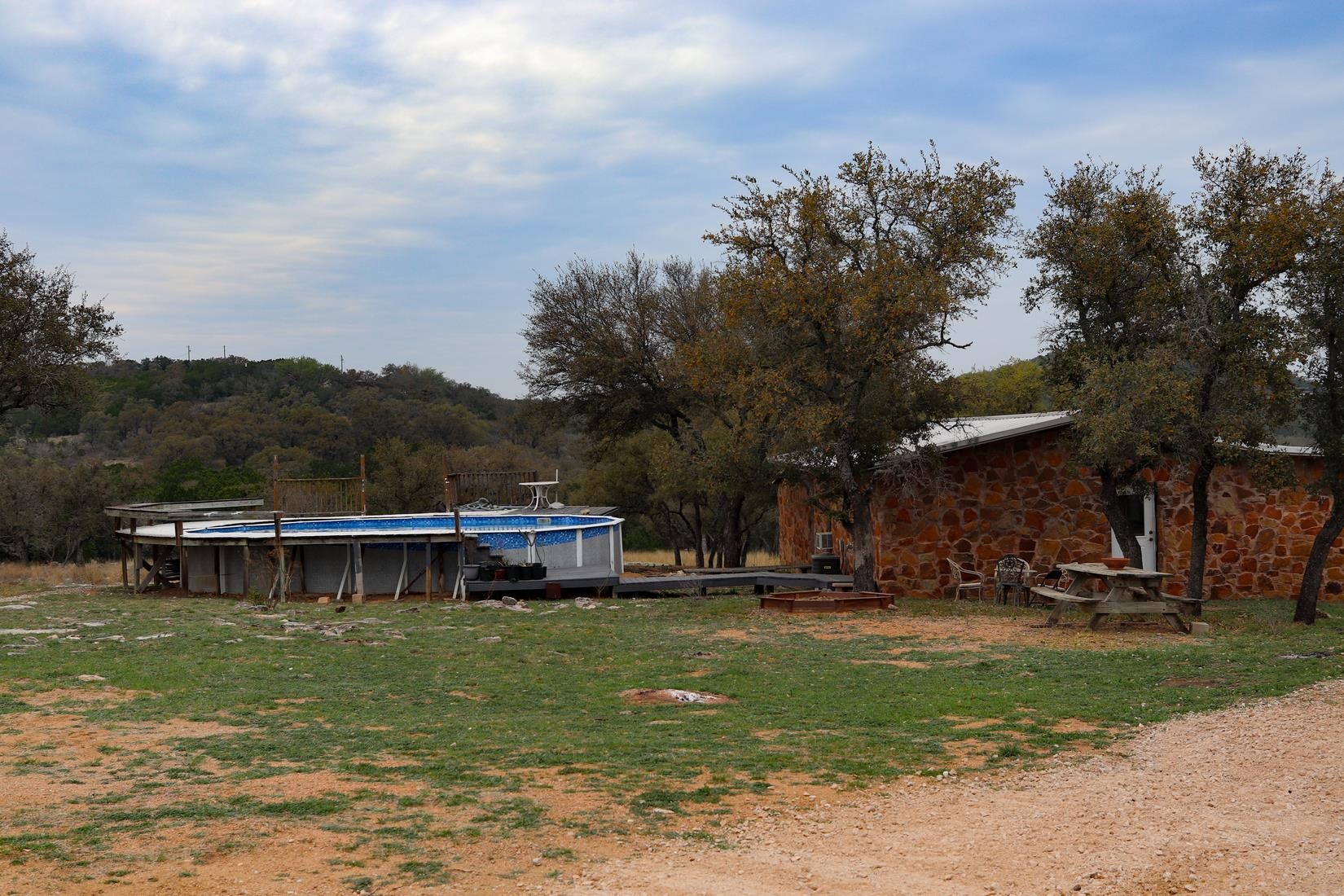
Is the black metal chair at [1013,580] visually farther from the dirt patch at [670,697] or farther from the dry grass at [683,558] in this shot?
the dry grass at [683,558]

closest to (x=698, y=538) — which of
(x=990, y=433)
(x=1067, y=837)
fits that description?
(x=990, y=433)

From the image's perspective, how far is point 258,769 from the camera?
25.0 feet

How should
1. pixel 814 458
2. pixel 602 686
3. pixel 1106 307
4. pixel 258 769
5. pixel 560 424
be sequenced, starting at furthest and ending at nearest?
pixel 560 424
pixel 814 458
pixel 1106 307
pixel 602 686
pixel 258 769

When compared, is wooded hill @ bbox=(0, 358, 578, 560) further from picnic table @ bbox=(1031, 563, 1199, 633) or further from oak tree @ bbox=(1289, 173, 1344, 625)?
oak tree @ bbox=(1289, 173, 1344, 625)

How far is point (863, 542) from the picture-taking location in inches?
766

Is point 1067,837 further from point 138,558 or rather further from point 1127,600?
point 138,558

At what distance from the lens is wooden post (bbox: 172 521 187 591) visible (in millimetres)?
21359

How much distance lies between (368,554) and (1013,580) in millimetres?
11292

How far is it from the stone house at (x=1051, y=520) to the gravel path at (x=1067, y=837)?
12.7 metres

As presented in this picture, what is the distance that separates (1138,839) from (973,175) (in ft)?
46.0

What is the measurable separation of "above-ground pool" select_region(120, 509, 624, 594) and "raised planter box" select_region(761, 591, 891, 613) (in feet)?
15.4

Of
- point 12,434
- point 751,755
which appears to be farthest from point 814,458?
point 12,434

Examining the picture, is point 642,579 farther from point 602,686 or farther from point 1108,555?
point 602,686

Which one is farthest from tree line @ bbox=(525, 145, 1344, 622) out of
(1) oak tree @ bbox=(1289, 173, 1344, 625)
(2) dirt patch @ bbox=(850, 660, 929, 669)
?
(2) dirt patch @ bbox=(850, 660, 929, 669)
